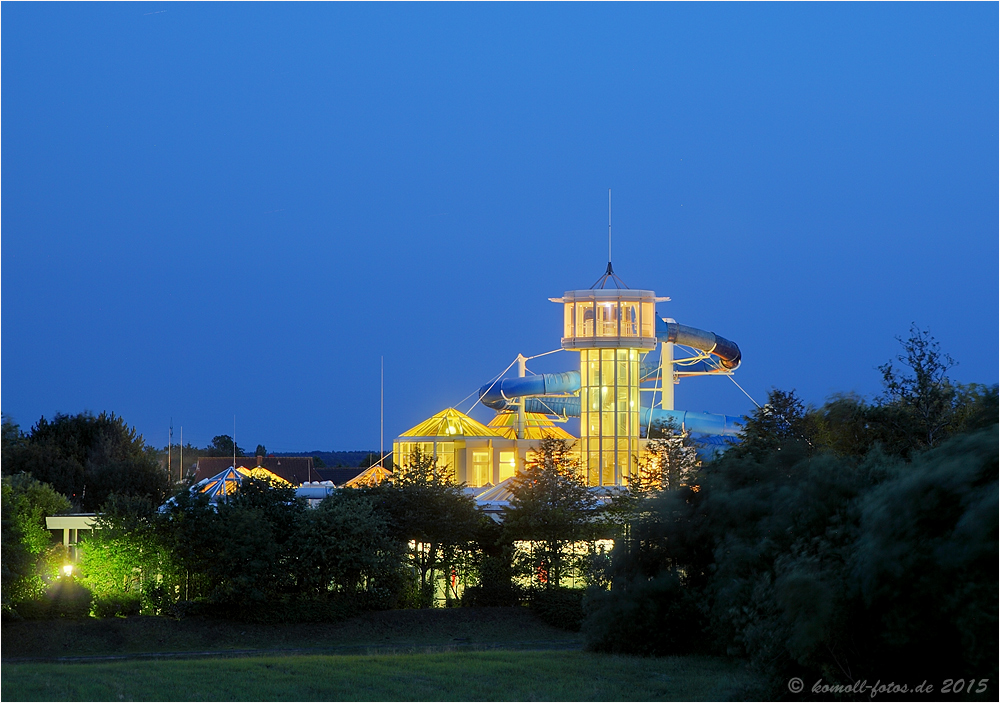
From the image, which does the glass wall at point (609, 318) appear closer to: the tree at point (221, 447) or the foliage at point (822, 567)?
the foliage at point (822, 567)

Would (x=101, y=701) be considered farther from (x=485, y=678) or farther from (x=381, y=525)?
(x=381, y=525)

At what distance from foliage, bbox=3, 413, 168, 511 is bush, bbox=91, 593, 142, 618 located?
22.1m

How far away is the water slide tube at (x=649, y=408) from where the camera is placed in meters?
44.7

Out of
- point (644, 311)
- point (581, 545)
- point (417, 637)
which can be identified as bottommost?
point (417, 637)

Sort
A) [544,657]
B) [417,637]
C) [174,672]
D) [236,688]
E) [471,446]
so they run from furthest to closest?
[471,446] → [417,637] → [544,657] → [174,672] → [236,688]

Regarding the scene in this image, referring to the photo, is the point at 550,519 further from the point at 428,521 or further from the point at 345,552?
the point at 345,552

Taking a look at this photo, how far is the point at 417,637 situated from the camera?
2464 centimetres

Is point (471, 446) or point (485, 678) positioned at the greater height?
point (471, 446)

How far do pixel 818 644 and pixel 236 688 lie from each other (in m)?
8.26

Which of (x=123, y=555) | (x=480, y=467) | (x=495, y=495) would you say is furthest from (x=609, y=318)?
(x=123, y=555)

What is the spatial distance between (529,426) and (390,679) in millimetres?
31141

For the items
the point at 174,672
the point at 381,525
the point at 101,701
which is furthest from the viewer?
the point at 381,525

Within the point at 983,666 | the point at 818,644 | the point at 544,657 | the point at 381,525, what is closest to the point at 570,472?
the point at 381,525

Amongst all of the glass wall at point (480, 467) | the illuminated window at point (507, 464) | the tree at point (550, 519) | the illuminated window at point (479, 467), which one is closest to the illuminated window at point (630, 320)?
the illuminated window at point (507, 464)
